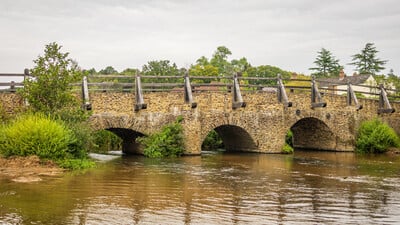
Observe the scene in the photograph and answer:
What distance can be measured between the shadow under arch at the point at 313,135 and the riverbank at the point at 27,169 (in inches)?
647

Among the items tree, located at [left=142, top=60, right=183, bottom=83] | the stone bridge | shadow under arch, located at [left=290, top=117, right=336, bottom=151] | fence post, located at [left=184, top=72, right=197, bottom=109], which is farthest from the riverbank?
tree, located at [left=142, top=60, right=183, bottom=83]

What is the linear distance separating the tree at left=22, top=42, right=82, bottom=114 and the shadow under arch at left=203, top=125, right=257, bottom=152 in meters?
9.47

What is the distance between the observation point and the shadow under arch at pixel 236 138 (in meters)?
26.4

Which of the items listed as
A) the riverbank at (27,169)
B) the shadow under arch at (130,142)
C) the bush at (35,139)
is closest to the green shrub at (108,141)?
the shadow under arch at (130,142)

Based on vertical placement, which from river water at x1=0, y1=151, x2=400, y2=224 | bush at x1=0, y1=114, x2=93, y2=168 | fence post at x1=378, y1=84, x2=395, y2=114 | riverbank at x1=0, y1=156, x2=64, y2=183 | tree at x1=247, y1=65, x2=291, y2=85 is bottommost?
river water at x1=0, y1=151, x2=400, y2=224

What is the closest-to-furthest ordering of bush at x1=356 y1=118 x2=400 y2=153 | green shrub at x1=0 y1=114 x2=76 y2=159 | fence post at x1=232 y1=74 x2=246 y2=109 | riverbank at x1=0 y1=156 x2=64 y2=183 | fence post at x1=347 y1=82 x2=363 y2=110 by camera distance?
1. riverbank at x1=0 y1=156 x2=64 y2=183
2. green shrub at x1=0 y1=114 x2=76 y2=159
3. fence post at x1=232 y1=74 x2=246 y2=109
4. bush at x1=356 y1=118 x2=400 y2=153
5. fence post at x1=347 y1=82 x2=363 y2=110

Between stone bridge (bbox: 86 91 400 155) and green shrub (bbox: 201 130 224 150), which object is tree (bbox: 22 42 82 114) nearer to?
stone bridge (bbox: 86 91 400 155)

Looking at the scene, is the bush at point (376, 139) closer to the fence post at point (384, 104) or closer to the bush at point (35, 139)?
the fence post at point (384, 104)

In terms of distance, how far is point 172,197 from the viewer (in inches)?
479

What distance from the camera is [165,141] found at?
74.5 ft

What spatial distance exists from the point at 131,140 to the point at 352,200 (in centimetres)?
1527

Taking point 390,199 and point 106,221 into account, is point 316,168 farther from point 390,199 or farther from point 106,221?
point 106,221

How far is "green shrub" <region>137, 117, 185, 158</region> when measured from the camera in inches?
890

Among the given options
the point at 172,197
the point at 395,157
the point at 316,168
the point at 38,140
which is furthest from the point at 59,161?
the point at 395,157
